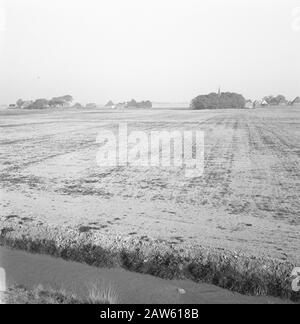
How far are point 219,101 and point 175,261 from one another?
12349cm

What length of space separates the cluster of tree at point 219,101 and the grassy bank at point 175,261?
117688 millimetres

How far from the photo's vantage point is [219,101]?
125m

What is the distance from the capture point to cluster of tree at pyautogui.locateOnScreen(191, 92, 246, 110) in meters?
122

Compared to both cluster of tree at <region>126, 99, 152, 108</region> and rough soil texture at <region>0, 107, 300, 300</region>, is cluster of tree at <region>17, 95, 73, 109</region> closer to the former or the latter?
cluster of tree at <region>126, 99, 152, 108</region>

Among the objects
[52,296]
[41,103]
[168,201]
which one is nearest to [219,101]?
[41,103]

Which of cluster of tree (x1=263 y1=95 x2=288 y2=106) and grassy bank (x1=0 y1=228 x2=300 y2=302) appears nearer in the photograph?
grassy bank (x1=0 y1=228 x2=300 y2=302)

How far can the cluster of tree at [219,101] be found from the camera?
122 meters

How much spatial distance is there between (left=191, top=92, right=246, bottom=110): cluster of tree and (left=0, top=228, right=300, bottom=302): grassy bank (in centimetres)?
11769

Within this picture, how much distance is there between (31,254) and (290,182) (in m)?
8.00

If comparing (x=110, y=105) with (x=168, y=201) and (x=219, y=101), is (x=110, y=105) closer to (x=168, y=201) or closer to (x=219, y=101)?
(x=219, y=101)

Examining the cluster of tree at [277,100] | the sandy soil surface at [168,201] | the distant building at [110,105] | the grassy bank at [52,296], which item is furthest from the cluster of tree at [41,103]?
the grassy bank at [52,296]

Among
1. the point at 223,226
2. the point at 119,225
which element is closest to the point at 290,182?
the point at 223,226

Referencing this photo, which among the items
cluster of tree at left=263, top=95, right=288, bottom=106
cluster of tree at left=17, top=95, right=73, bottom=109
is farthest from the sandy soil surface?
cluster of tree at left=263, top=95, right=288, bottom=106
